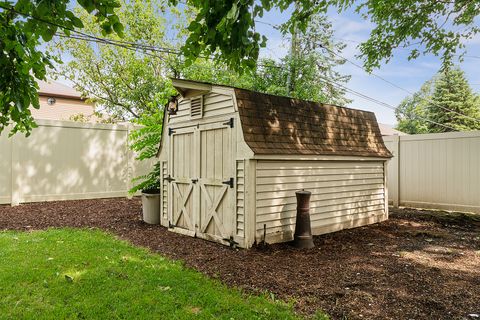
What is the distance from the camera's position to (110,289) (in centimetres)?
341

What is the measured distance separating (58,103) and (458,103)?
27721mm

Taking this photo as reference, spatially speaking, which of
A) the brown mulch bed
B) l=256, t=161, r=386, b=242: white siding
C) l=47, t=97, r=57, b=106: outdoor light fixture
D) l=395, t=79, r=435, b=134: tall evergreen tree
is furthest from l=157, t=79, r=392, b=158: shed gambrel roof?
l=395, t=79, r=435, b=134: tall evergreen tree

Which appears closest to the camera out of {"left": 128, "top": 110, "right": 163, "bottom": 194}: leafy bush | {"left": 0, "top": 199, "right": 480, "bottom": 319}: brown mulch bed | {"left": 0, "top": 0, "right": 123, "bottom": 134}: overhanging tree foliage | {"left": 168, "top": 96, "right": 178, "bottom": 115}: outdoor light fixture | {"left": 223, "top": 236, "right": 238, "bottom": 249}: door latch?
{"left": 0, "top": 0, "right": 123, "bottom": 134}: overhanging tree foliage

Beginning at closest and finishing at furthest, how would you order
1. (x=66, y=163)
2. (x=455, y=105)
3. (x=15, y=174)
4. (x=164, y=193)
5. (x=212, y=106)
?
(x=212, y=106)
(x=164, y=193)
(x=15, y=174)
(x=66, y=163)
(x=455, y=105)

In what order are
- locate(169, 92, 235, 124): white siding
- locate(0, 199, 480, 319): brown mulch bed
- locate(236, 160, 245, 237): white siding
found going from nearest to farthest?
locate(0, 199, 480, 319): brown mulch bed → locate(236, 160, 245, 237): white siding → locate(169, 92, 235, 124): white siding

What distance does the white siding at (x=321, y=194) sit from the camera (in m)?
5.20

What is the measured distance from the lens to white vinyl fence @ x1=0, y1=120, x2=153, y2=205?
832 centimetres

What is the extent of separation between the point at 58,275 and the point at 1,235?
263 centimetres

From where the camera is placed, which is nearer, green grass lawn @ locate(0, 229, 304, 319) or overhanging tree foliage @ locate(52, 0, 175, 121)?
green grass lawn @ locate(0, 229, 304, 319)

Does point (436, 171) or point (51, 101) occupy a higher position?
point (51, 101)

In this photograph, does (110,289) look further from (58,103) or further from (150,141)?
(58,103)

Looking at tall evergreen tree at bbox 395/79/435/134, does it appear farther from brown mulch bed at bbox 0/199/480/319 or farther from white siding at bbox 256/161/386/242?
brown mulch bed at bbox 0/199/480/319

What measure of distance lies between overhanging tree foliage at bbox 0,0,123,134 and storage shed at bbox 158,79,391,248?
9.45ft

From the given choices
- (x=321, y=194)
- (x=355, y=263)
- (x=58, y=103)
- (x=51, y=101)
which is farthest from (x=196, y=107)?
(x=58, y=103)
